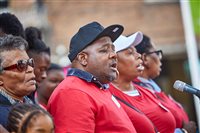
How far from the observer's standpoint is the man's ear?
438 centimetres

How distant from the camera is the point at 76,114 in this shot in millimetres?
3930

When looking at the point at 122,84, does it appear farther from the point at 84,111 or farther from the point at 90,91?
the point at 84,111

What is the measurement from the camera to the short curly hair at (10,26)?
4.62 metres

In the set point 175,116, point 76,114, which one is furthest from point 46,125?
point 175,116

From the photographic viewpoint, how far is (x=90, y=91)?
4.18 m

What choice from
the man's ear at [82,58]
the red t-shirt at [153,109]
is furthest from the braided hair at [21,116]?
the red t-shirt at [153,109]

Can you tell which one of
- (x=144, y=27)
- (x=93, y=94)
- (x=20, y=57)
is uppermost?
(x=20, y=57)

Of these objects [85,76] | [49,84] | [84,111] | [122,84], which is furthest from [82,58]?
[49,84]

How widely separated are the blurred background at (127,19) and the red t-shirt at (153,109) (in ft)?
34.8

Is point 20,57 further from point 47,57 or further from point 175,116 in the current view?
point 175,116

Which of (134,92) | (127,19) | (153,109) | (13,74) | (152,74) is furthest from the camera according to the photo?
(127,19)

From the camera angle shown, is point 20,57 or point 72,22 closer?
point 20,57

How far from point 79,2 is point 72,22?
27.3 inches

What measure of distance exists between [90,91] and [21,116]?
34.7 inches
